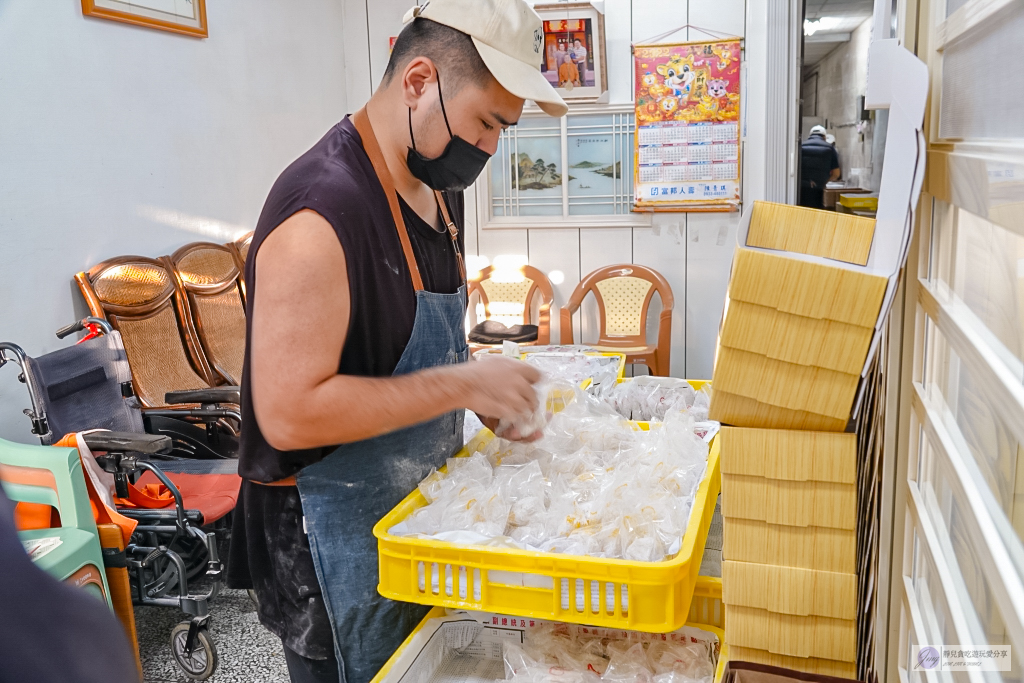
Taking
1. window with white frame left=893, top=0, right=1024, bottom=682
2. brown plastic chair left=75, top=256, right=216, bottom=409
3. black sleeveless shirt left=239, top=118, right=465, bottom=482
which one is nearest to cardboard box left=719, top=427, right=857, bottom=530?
window with white frame left=893, top=0, right=1024, bottom=682

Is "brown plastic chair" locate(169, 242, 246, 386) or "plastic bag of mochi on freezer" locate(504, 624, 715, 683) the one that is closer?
"plastic bag of mochi on freezer" locate(504, 624, 715, 683)

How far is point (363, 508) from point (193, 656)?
1.61 metres

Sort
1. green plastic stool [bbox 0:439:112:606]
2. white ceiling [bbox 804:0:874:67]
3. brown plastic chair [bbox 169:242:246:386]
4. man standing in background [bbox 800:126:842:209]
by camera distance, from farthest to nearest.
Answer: white ceiling [bbox 804:0:874:67], man standing in background [bbox 800:126:842:209], brown plastic chair [bbox 169:242:246:386], green plastic stool [bbox 0:439:112:606]

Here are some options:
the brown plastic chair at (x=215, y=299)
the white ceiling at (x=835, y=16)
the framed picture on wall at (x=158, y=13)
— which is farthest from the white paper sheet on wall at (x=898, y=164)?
the white ceiling at (x=835, y=16)

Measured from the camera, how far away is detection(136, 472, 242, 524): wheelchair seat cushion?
2742 millimetres

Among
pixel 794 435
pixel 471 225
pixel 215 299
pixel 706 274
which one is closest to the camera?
pixel 794 435

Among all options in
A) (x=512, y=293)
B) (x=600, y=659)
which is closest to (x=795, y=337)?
(x=600, y=659)

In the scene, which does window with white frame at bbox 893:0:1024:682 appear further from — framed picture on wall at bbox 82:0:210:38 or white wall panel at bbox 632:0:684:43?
white wall panel at bbox 632:0:684:43

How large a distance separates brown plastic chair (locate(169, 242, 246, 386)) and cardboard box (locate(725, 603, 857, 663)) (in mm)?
3017

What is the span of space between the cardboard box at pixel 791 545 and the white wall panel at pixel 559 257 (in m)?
3.93

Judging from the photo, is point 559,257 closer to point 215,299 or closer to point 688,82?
point 688,82

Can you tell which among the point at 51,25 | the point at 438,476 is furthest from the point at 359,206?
the point at 51,25

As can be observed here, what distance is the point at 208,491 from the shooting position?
9.56ft

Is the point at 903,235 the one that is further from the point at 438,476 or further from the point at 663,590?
the point at 438,476
